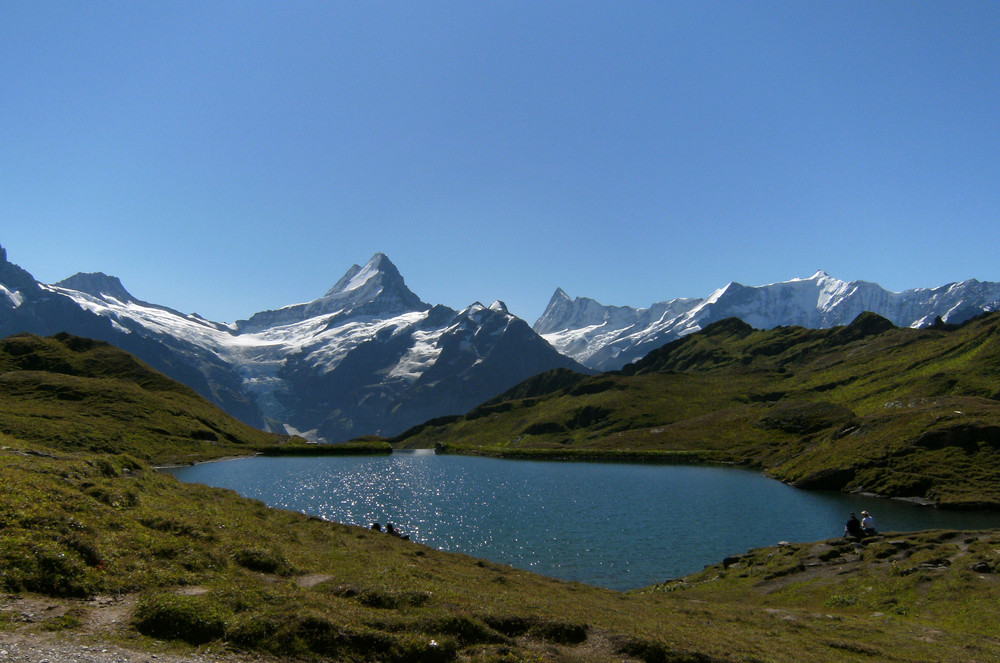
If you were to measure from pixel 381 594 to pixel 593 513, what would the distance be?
67352 mm

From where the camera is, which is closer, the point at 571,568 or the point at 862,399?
the point at 571,568

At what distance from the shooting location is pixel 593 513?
87.6 metres

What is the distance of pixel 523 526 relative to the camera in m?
78.6

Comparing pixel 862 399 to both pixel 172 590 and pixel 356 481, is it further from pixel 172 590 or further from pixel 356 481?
pixel 172 590

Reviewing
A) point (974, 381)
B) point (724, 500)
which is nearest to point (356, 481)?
point (724, 500)

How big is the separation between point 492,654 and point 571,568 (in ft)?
127

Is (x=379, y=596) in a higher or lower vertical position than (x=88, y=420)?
higher

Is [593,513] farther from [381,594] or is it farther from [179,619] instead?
[179,619]

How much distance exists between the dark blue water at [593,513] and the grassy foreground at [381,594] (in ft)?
48.8

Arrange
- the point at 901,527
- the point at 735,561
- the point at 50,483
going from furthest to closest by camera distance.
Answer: the point at 901,527, the point at 735,561, the point at 50,483

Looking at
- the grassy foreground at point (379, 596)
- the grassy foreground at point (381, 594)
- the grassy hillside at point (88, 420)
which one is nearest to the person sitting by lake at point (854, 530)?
the grassy foreground at point (381, 594)

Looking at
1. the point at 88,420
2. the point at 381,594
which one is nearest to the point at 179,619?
the point at 381,594

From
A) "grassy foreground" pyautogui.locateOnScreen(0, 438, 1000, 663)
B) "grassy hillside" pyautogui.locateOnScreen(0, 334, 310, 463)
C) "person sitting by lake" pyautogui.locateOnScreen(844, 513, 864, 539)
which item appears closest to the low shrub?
"grassy foreground" pyautogui.locateOnScreen(0, 438, 1000, 663)

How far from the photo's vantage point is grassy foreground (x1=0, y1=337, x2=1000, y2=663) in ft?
64.7
